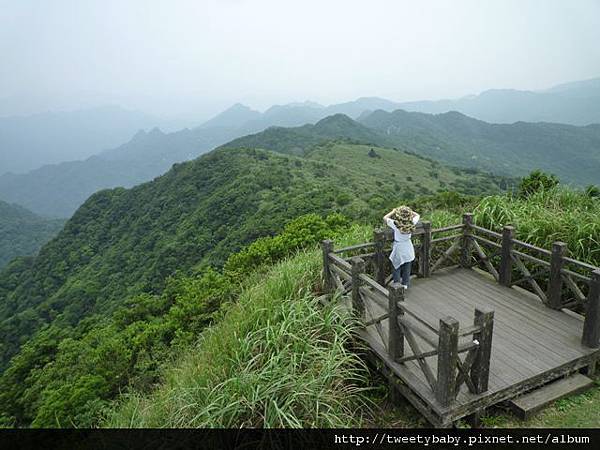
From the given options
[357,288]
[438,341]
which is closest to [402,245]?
[357,288]

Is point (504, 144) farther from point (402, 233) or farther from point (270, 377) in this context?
point (270, 377)

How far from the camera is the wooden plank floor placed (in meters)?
3.72

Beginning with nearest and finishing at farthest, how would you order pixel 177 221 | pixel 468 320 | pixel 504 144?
pixel 468 320 → pixel 177 221 → pixel 504 144

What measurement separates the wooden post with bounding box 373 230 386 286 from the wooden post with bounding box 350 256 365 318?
122 centimetres

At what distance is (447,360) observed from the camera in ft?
10.8

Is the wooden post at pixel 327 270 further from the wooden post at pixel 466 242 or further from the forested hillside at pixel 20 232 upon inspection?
the forested hillside at pixel 20 232

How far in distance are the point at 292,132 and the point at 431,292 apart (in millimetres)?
111432

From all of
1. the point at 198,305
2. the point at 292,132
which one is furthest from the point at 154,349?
the point at 292,132

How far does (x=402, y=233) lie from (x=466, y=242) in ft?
5.45

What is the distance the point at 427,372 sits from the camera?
3512 millimetres

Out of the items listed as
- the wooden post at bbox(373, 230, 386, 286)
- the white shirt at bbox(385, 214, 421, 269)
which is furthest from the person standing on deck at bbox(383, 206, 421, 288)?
the wooden post at bbox(373, 230, 386, 286)

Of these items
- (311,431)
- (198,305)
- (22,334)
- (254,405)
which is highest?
(254,405)

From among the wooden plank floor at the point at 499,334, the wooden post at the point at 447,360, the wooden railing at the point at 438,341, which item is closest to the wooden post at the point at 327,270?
the wooden railing at the point at 438,341

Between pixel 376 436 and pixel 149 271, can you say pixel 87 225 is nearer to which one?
pixel 149 271
